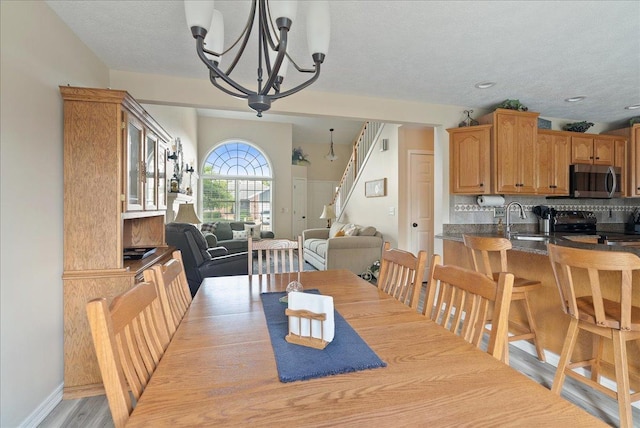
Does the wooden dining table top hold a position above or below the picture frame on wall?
below

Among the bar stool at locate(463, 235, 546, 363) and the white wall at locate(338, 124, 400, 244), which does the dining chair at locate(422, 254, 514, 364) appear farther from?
the white wall at locate(338, 124, 400, 244)

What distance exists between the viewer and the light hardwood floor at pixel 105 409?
1733 mm

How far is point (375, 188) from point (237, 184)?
416cm

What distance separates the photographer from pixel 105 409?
1.84m

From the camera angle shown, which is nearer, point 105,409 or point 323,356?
point 323,356

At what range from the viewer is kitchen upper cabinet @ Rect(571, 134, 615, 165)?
12.6 feet

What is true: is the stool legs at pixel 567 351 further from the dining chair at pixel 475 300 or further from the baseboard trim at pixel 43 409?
the baseboard trim at pixel 43 409

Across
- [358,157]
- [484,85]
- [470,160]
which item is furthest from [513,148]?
[358,157]

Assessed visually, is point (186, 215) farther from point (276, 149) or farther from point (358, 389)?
point (276, 149)

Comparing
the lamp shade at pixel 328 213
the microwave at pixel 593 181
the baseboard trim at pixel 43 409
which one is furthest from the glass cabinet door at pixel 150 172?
the lamp shade at pixel 328 213

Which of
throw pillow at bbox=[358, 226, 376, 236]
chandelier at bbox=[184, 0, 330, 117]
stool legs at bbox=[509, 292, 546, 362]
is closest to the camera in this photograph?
chandelier at bbox=[184, 0, 330, 117]

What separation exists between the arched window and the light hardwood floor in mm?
6212

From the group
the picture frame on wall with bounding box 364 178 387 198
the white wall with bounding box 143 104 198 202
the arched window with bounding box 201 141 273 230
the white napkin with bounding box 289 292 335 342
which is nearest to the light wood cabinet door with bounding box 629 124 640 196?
the picture frame on wall with bounding box 364 178 387 198

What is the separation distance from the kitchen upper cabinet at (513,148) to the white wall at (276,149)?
555 cm
